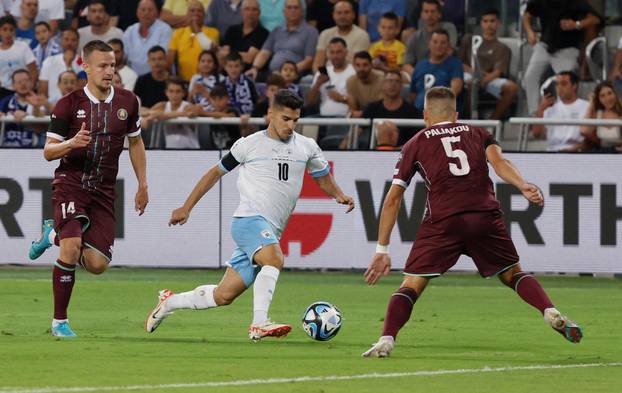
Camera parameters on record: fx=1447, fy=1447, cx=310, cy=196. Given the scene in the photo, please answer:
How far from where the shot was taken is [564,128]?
1942 cm

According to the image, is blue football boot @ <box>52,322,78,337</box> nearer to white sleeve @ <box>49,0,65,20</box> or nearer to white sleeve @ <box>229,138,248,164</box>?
white sleeve @ <box>229,138,248,164</box>

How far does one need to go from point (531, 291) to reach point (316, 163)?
214 cm

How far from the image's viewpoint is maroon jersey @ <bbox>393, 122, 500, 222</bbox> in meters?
10.2

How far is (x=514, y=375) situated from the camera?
29.5ft

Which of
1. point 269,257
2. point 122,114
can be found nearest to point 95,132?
point 122,114

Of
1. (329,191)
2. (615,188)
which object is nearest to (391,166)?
(615,188)

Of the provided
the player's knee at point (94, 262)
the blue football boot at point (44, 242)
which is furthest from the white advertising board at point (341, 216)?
the player's knee at point (94, 262)

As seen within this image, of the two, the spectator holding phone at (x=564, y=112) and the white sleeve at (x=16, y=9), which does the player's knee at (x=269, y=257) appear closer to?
the spectator holding phone at (x=564, y=112)

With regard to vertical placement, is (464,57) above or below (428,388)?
above

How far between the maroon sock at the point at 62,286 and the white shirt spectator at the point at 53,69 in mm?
10281

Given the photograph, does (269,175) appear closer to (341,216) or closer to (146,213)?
(341,216)

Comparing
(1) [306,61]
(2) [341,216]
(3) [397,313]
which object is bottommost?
(2) [341,216]

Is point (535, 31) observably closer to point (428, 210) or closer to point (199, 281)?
point (199, 281)

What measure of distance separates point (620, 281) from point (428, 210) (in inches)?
354
